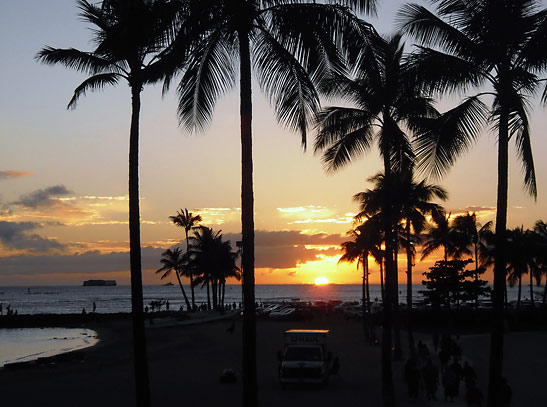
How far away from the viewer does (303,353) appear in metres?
27.5

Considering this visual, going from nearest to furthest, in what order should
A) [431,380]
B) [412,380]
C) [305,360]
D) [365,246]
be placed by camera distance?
[431,380], [412,380], [305,360], [365,246]

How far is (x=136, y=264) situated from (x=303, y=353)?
11895 millimetres

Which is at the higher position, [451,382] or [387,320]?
[387,320]

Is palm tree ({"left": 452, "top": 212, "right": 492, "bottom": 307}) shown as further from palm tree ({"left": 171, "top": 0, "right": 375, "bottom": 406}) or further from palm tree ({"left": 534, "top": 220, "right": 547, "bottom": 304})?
palm tree ({"left": 171, "top": 0, "right": 375, "bottom": 406})

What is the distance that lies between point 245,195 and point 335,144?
35.4ft

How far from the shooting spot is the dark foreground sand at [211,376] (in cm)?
2448

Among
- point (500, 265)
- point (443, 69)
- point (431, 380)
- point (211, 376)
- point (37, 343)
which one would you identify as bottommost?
point (37, 343)

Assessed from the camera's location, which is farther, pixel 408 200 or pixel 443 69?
pixel 408 200

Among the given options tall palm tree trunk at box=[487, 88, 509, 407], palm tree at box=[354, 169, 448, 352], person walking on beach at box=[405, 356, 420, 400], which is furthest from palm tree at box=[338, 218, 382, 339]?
tall palm tree trunk at box=[487, 88, 509, 407]

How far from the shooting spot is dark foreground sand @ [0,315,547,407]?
24.5 meters

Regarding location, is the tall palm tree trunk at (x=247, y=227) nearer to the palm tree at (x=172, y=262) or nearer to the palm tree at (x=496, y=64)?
the palm tree at (x=496, y=64)

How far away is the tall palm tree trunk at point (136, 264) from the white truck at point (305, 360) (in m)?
10.5

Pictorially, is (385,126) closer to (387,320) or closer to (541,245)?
(387,320)

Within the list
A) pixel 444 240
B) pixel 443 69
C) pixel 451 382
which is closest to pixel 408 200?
pixel 451 382
